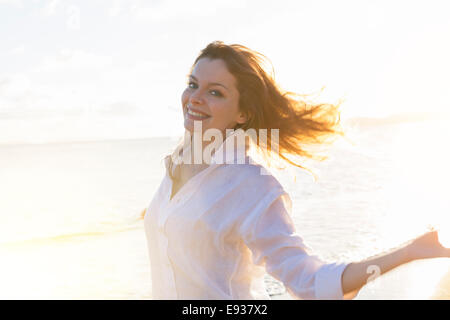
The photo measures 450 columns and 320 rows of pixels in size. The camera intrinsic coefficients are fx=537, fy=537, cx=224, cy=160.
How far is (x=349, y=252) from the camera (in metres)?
7.80

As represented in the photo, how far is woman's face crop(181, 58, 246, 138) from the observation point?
269 cm

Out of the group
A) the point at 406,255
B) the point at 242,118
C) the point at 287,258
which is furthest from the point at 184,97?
the point at 406,255

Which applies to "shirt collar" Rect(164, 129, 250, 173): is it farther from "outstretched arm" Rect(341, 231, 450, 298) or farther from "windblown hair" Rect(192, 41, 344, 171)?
"outstretched arm" Rect(341, 231, 450, 298)

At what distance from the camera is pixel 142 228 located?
440 inches

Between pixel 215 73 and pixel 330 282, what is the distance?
1266mm

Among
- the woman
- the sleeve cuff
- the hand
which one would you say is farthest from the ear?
the hand

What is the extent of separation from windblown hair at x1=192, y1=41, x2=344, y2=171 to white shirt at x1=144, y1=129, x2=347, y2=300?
43cm

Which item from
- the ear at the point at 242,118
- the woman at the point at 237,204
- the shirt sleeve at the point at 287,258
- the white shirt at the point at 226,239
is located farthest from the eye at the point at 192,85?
the shirt sleeve at the point at 287,258

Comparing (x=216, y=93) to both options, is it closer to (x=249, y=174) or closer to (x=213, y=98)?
(x=213, y=98)

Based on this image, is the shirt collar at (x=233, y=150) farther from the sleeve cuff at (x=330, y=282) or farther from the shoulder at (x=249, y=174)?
the sleeve cuff at (x=330, y=282)

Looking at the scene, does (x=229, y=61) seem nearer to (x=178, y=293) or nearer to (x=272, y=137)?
(x=272, y=137)

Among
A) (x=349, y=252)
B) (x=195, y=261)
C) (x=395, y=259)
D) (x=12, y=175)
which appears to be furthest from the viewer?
(x=12, y=175)
